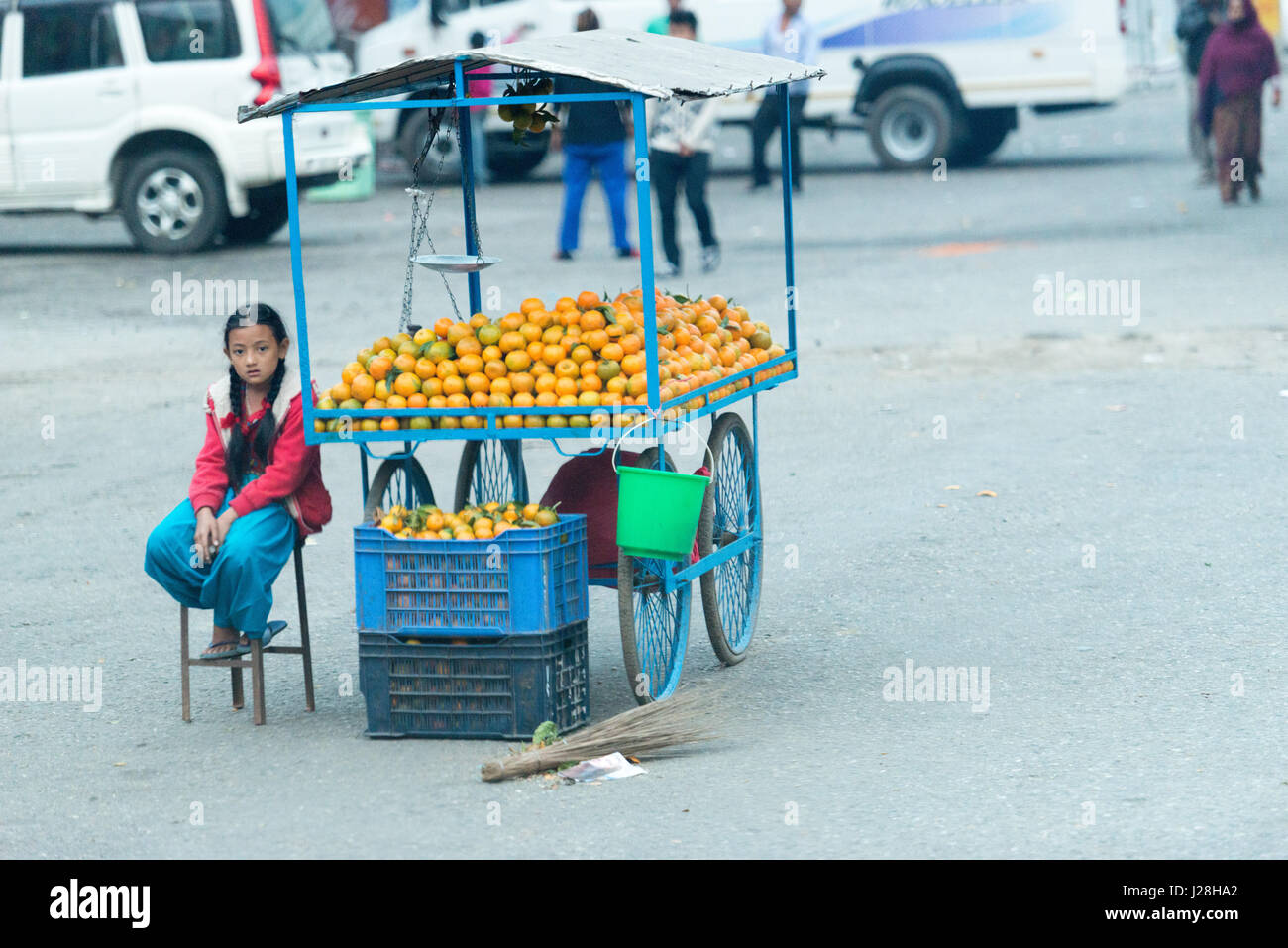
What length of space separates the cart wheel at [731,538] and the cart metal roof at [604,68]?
3.76ft

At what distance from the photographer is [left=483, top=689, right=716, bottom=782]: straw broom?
4.89m

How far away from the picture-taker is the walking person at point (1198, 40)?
18.2 metres

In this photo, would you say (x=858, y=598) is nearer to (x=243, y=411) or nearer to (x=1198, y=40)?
(x=243, y=411)

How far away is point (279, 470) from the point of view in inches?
216

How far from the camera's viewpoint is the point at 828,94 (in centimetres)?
2044

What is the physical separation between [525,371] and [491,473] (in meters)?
1.31

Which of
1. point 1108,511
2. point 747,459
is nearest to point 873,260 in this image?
point 1108,511

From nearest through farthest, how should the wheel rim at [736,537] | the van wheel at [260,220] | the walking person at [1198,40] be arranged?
1. the wheel rim at [736,537]
2. the van wheel at [260,220]
3. the walking person at [1198,40]

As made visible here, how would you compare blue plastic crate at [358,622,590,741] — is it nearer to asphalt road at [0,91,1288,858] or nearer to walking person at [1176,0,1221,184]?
asphalt road at [0,91,1288,858]

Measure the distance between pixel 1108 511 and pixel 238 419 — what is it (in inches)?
151

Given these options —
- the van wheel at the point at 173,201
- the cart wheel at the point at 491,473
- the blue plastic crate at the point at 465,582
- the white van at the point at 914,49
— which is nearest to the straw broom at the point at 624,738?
the blue plastic crate at the point at 465,582

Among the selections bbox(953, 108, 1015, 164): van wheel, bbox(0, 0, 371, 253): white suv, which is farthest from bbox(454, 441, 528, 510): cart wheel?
bbox(953, 108, 1015, 164): van wheel

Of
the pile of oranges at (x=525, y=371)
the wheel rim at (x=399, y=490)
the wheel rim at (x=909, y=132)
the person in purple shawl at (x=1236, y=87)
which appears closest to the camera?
the pile of oranges at (x=525, y=371)

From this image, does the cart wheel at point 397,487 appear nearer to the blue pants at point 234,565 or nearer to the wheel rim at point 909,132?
the blue pants at point 234,565
